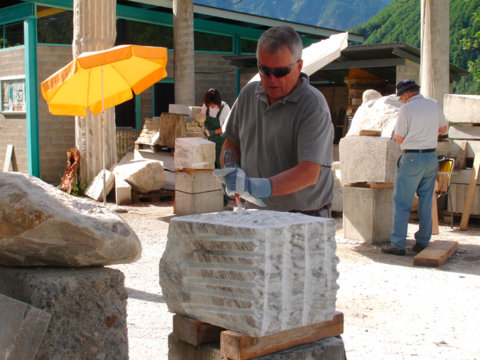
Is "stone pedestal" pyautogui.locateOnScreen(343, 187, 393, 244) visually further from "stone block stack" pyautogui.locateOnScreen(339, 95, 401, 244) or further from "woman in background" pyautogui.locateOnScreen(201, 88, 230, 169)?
"woman in background" pyautogui.locateOnScreen(201, 88, 230, 169)

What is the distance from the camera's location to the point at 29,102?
13344mm

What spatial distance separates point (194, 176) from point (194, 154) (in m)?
0.34

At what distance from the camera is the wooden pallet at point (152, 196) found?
11.1 metres

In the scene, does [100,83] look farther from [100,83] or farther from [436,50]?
[436,50]

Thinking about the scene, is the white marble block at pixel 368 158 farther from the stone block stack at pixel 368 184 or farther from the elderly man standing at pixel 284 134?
the elderly man standing at pixel 284 134

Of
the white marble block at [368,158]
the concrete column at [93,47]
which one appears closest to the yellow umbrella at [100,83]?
the concrete column at [93,47]

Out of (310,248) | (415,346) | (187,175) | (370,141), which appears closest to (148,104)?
(187,175)

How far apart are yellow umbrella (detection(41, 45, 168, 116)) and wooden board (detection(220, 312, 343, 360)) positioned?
6.79 m

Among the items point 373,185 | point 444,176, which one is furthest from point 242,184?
point 444,176

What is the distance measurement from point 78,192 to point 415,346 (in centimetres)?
822

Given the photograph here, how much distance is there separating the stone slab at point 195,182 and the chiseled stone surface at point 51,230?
6.06m

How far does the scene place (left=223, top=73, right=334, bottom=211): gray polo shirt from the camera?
3096mm

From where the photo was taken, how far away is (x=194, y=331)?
2.80m

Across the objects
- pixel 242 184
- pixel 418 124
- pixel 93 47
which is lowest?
pixel 242 184
